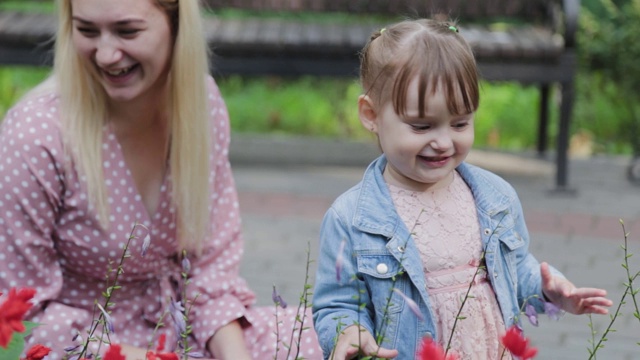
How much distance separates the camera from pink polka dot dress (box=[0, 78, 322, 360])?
2.96 metres

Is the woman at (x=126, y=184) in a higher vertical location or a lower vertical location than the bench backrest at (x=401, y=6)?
higher

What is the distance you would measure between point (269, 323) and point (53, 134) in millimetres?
748

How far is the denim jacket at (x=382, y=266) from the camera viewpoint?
2420mm

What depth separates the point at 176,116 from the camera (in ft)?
10.3

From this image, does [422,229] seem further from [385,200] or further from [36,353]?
[36,353]

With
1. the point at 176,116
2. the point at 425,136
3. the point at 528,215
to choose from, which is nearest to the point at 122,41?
the point at 176,116

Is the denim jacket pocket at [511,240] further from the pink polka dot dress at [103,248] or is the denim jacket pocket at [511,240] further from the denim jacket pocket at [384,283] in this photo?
the pink polka dot dress at [103,248]

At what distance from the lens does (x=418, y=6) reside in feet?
26.8

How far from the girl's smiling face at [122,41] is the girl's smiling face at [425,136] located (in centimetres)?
72

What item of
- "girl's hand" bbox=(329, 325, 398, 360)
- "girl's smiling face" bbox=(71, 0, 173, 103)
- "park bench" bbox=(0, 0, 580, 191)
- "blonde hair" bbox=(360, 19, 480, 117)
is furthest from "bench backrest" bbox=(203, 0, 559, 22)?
"girl's hand" bbox=(329, 325, 398, 360)

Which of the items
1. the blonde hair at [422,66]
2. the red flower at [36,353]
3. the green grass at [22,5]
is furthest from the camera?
the green grass at [22,5]

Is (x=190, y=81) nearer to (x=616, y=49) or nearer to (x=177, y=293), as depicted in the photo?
(x=177, y=293)

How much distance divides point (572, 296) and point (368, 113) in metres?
0.55

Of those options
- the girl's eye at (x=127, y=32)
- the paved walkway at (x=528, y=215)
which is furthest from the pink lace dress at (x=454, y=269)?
the paved walkway at (x=528, y=215)
